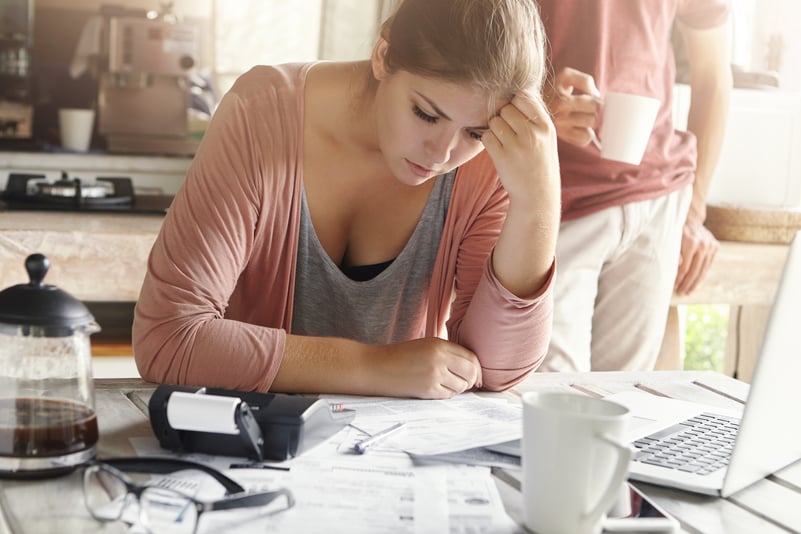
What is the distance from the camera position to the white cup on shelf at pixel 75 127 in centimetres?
323

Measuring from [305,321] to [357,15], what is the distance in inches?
86.4

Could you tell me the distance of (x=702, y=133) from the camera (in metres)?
2.58

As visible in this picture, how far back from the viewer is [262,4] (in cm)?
354

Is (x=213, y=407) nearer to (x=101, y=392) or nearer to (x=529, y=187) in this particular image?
(x=101, y=392)

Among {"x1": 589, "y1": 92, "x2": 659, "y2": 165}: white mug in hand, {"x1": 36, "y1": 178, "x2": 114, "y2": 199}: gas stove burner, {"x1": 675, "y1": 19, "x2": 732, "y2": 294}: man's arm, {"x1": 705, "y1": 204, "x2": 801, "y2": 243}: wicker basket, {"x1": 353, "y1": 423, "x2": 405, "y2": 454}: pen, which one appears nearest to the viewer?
{"x1": 353, "y1": 423, "x2": 405, "y2": 454}: pen

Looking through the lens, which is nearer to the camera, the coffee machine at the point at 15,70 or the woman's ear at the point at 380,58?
the woman's ear at the point at 380,58

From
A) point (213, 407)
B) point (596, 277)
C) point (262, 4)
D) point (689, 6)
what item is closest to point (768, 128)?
point (689, 6)

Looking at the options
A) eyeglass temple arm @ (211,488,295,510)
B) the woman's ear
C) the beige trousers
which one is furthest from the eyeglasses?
the beige trousers

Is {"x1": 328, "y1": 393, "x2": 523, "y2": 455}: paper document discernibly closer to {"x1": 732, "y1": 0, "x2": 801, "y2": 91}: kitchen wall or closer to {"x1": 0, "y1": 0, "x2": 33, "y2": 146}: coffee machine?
{"x1": 0, "y1": 0, "x2": 33, "y2": 146}: coffee machine

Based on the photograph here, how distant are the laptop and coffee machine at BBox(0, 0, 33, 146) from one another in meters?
2.68

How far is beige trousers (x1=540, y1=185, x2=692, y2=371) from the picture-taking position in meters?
2.17

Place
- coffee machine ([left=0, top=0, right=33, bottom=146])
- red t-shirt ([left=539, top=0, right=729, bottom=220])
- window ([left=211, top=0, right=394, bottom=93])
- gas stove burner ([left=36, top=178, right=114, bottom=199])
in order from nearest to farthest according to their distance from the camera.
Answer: red t-shirt ([left=539, top=0, right=729, bottom=220])
gas stove burner ([left=36, top=178, right=114, bottom=199])
coffee machine ([left=0, top=0, right=33, bottom=146])
window ([left=211, top=0, right=394, bottom=93])

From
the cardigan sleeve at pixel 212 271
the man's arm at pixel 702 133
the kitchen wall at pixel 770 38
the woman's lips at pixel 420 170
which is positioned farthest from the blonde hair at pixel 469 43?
the kitchen wall at pixel 770 38

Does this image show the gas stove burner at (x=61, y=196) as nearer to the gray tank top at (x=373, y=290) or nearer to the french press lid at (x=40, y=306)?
the gray tank top at (x=373, y=290)
